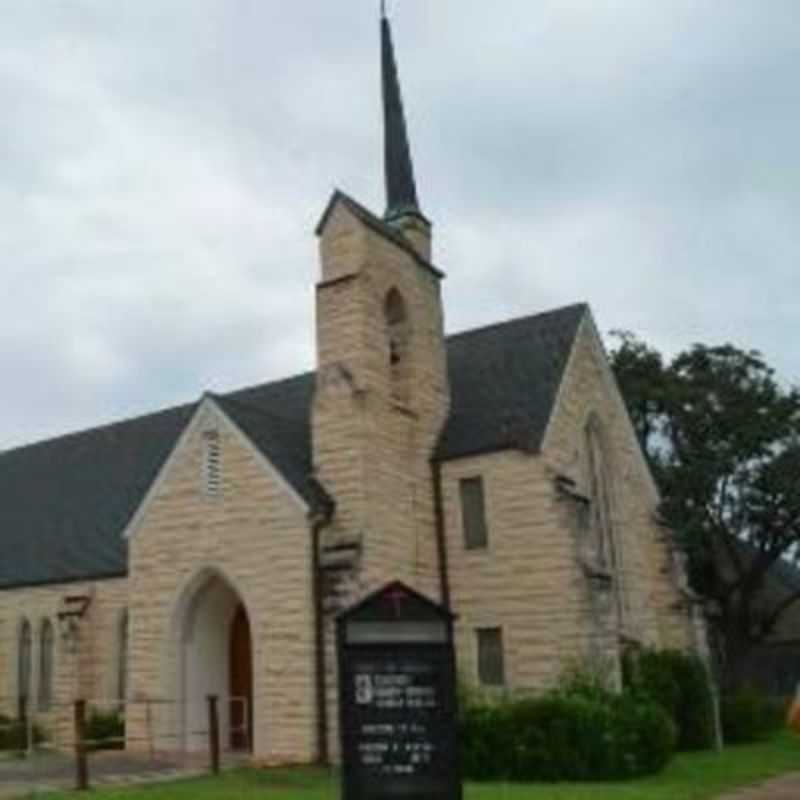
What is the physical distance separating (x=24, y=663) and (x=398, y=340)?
13579 millimetres

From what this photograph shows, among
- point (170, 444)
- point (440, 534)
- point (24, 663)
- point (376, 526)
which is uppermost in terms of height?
point (170, 444)

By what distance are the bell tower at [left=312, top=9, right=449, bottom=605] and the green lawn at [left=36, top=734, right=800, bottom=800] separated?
14.5 feet

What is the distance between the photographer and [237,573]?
26.4 metres

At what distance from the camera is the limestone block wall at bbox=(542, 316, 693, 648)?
100ft

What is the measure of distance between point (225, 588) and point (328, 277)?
6.91 m

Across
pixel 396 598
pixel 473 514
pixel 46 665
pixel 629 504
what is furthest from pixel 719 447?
pixel 396 598

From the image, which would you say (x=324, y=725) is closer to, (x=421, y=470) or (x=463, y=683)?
(x=463, y=683)

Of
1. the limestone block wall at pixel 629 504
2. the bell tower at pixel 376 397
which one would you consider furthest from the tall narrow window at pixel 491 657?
the limestone block wall at pixel 629 504

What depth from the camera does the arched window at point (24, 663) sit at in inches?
1330

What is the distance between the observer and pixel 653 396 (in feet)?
141

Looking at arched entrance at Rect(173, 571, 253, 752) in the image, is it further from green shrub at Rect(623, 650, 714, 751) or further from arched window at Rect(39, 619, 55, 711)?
green shrub at Rect(623, 650, 714, 751)

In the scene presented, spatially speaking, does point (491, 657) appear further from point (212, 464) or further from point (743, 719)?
point (743, 719)

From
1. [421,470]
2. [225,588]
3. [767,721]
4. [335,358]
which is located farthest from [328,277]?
[767,721]

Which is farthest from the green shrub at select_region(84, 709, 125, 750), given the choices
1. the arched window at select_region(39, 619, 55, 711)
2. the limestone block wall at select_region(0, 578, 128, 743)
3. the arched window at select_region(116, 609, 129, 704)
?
the arched window at select_region(39, 619, 55, 711)
